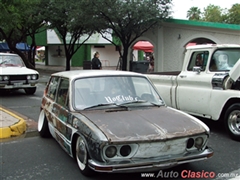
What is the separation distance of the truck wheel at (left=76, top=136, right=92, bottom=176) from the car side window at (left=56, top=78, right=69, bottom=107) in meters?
0.86

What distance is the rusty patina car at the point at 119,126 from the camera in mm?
3453

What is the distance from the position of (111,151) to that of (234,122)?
11.2 ft

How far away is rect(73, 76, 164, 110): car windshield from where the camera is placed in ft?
14.6

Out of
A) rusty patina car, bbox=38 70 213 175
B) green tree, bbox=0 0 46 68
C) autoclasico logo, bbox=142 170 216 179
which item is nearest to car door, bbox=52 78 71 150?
rusty patina car, bbox=38 70 213 175

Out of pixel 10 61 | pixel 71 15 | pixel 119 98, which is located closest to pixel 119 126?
pixel 119 98

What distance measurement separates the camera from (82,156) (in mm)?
3893

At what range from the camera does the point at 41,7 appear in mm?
22516

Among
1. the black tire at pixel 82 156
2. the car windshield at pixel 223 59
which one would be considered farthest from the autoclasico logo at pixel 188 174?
the car windshield at pixel 223 59

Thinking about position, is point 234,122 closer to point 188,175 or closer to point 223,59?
point 223,59

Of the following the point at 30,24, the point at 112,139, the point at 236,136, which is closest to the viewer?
the point at 112,139

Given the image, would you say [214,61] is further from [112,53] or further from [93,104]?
[112,53]

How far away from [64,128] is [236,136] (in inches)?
136

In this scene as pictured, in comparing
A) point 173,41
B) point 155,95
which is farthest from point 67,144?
point 173,41

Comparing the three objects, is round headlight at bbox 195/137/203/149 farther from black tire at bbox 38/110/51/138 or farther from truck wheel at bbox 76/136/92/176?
black tire at bbox 38/110/51/138
